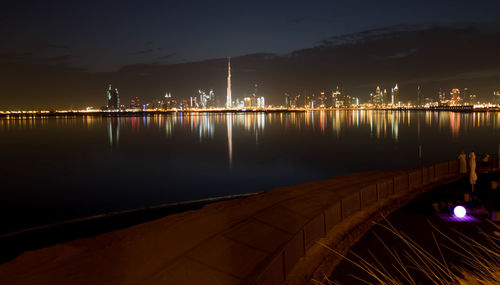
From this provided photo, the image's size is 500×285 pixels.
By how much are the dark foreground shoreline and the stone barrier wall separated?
10.7 m

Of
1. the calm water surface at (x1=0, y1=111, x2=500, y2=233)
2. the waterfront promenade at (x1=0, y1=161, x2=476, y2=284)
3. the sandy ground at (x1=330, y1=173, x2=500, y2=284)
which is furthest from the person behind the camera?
the calm water surface at (x1=0, y1=111, x2=500, y2=233)

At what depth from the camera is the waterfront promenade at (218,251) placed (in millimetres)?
7844

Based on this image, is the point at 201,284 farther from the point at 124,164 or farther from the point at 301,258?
the point at 124,164

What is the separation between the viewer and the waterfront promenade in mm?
7844

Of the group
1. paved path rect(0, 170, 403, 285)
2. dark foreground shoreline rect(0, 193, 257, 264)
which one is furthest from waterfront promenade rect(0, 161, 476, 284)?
dark foreground shoreline rect(0, 193, 257, 264)

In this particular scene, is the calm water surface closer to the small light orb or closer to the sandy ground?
the sandy ground

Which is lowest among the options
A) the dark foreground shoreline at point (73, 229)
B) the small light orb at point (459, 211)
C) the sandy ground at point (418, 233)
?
the dark foreground shoreline at point (73, 229)

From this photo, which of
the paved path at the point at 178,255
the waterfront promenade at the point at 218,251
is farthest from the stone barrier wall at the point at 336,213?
the paved path at the point at 178,255

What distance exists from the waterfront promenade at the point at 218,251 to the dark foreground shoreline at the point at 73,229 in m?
4.81

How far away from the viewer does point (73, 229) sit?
701 inches

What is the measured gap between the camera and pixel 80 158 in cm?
5041

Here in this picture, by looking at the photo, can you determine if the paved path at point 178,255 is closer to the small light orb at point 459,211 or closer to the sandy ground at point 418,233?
the sandy ground at point 418,233

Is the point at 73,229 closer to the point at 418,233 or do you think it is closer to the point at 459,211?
the point at 418,233

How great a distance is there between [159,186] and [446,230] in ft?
80.4
